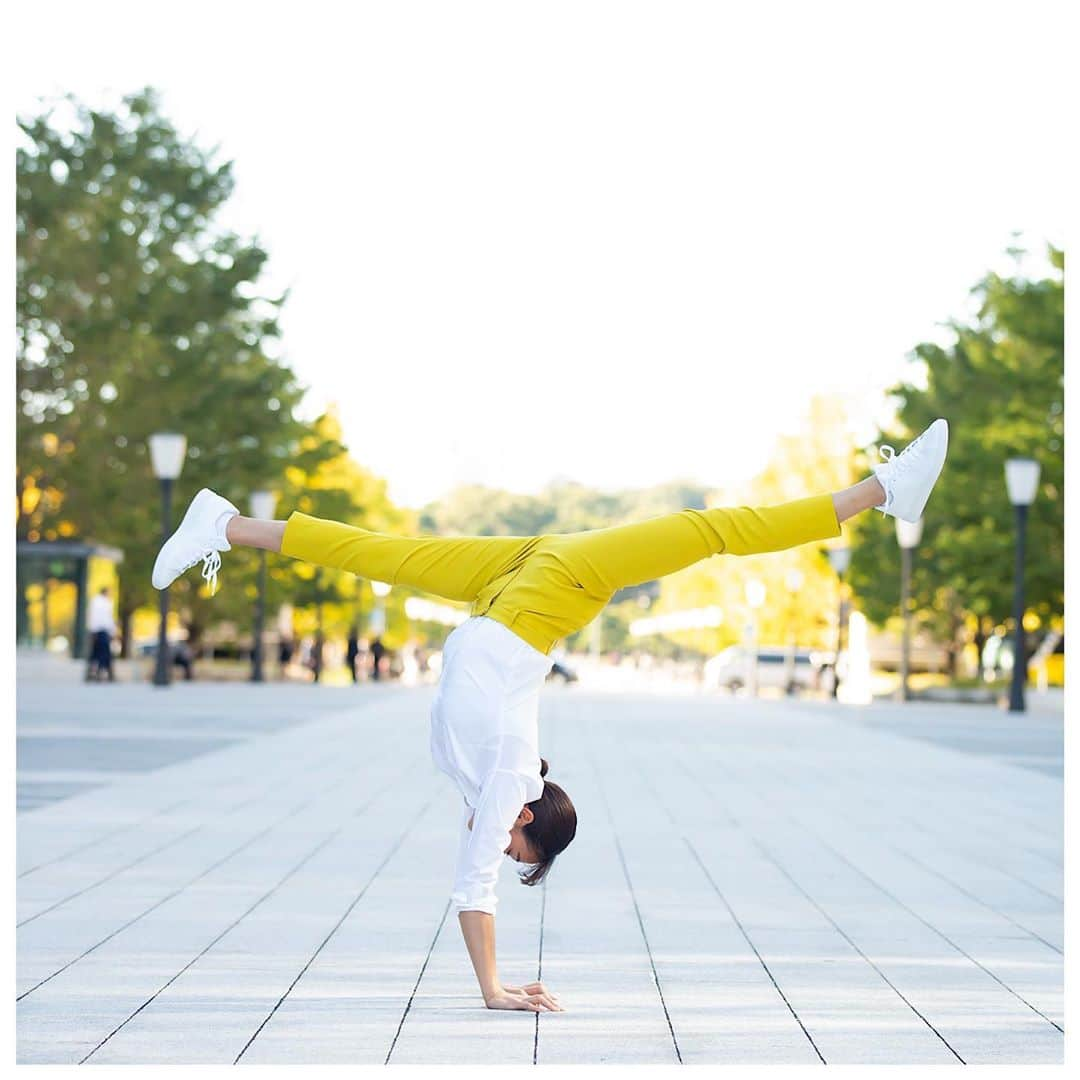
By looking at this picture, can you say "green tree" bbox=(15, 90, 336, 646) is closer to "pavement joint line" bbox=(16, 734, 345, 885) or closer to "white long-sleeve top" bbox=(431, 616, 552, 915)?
"pavement joint line" bbox=(16, 734, 345, 885)

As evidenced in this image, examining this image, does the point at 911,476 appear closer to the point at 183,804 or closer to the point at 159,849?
the point at 159,849

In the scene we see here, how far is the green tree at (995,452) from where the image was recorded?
36.8 meters

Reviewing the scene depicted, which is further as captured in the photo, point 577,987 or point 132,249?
point 132,249

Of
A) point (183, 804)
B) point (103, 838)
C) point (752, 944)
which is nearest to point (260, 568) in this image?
point (183, 804)

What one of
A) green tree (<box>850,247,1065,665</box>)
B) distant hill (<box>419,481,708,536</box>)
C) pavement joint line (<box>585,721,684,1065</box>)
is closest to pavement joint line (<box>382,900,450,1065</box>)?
pavement joint line (<box>585,721,684,1065</box>)

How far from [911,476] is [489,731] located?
4.72 ft

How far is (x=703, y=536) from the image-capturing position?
5676 mm

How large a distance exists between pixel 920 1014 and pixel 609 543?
1941 mm

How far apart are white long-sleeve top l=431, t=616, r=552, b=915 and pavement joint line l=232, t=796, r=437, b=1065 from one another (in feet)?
2.37

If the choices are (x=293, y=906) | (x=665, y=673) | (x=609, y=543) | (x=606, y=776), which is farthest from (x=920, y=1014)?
(x=665, y=673)
